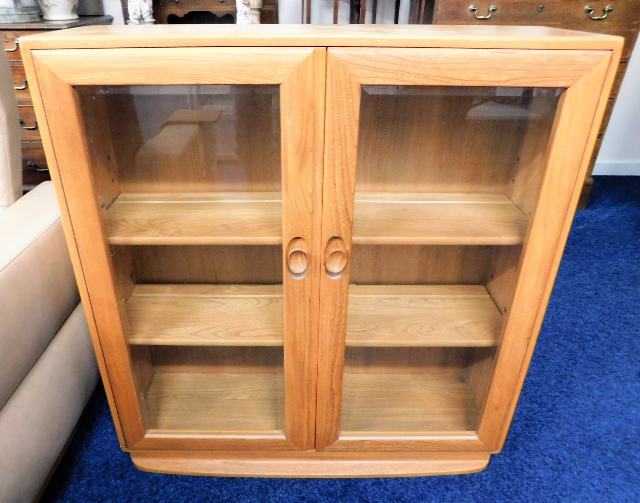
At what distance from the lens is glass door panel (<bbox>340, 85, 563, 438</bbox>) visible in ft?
2.38

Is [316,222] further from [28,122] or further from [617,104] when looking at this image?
[617,104]

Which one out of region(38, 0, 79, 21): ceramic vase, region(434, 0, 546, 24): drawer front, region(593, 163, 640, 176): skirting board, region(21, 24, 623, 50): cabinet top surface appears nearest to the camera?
region(21, 24, 623, 50): cabinet top surface

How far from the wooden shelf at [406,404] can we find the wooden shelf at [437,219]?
0.38 metres

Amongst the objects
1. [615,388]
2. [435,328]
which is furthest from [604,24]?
[435,328]

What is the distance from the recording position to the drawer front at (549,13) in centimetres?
151

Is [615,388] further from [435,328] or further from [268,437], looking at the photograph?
[268,437]

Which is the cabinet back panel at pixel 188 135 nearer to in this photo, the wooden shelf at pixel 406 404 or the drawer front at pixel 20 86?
the wooden shelf at pixel 406 404

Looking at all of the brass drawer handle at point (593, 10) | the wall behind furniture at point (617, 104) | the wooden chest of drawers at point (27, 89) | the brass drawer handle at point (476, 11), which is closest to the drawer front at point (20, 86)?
the wooden chest of drawers at point (27, 89)

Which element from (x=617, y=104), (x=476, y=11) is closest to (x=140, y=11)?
(x=476, y=11)

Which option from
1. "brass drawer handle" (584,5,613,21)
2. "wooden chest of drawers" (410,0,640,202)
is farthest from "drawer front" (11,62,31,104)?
"brass drawer handle" (584,5,613,21)

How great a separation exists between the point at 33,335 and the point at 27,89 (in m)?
1.11

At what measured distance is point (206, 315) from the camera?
2.96 feet

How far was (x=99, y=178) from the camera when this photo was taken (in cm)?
72

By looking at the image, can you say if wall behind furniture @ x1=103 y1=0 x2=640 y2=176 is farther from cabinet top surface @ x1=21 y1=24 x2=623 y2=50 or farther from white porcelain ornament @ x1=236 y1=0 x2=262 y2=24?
cabinet top surface @ x1=21 y1=24 x2=623 y2=50
